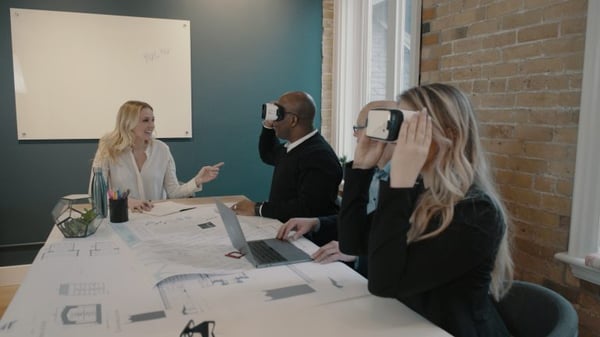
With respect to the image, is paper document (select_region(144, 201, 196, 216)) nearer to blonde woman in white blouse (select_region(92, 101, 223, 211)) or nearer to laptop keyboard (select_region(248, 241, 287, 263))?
blonde woman in white blouse (select_region(92, 101, 223, 211))

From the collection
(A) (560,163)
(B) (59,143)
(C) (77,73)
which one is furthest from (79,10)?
(A) (560,163)

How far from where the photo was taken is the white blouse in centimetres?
262

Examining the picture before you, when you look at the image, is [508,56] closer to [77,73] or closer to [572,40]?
[572,40]

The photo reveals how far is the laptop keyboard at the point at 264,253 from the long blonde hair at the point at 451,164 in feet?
1.73

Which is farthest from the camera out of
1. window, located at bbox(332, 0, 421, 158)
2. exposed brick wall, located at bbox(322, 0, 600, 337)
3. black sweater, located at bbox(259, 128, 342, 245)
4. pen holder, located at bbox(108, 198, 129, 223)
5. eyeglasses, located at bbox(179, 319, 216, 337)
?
window, located at bbox(332, 0, 421, 158)

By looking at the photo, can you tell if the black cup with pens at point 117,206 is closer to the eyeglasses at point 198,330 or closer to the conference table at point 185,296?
the conference table at point 185,296

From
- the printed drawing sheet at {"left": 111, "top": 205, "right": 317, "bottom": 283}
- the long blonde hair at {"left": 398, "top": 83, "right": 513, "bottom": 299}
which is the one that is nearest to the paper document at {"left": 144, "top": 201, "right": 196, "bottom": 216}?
the printed drawing sheet at {"left": 111, "top": 205, "right": 317, "bottom": 283}

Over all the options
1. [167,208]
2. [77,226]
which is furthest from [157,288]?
[167,208]

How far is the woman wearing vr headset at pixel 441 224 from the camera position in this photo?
1.11 meters

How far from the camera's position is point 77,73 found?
11.1 ft

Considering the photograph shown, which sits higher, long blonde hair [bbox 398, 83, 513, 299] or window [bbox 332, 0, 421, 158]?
window [bbox 332, 0, 421, 158]

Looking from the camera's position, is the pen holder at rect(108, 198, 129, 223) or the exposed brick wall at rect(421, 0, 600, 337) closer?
the exposed brick wall at rect(421, 0, 600, 337)

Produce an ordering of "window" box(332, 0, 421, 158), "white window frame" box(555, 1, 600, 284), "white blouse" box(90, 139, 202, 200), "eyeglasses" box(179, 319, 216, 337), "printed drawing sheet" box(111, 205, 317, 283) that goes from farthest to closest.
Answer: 1. "window" box(332, 0, 421, 158)
2. "white blouse" box(90, 139, 202, 200)
3. "white window frame" box(555, 1, 600, 284)
4. "printed drawing sheet" box(111, 205, 317, 283)
5. "eyeglasses" box(179, 319, 216, 337)

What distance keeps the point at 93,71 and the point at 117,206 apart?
72.0 inches
